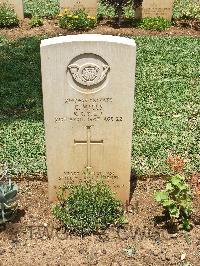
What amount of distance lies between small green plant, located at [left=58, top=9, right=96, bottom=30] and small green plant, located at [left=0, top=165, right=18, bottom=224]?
757 cm

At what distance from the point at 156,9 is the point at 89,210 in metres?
8.53

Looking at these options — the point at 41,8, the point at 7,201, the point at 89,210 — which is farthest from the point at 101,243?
the point at 41,8

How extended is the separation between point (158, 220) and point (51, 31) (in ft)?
25.4

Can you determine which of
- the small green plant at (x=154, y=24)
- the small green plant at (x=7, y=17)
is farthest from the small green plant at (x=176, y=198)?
the small green plant at (x=7, y=17)

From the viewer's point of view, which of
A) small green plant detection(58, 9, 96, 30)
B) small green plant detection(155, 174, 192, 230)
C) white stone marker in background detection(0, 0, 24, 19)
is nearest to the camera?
small green plant detection(155, 174, 192, 230)

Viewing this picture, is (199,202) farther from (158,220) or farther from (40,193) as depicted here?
(40,193)

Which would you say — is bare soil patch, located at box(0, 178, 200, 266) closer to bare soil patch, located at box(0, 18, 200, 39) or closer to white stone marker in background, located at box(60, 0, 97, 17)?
bare soil patch, located at box(0, 18, 200, 39)

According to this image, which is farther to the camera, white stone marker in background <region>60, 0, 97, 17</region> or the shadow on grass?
white stone marker in background <region>60, 0, 97, 17</region>

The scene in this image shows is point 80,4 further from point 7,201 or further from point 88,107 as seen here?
point 7,201

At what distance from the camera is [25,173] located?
227 inches

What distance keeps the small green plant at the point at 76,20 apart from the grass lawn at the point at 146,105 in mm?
1332

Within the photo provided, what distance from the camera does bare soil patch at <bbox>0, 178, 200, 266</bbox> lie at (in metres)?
4.46

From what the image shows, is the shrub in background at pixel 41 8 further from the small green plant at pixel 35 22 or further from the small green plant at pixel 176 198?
the small green plant at pixel 176 198

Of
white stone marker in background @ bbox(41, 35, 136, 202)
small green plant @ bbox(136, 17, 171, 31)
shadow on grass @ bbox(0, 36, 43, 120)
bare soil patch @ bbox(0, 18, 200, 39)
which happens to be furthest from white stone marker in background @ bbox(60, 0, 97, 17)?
white stone marker in background @ bbox(41, 35, 136, 202)
